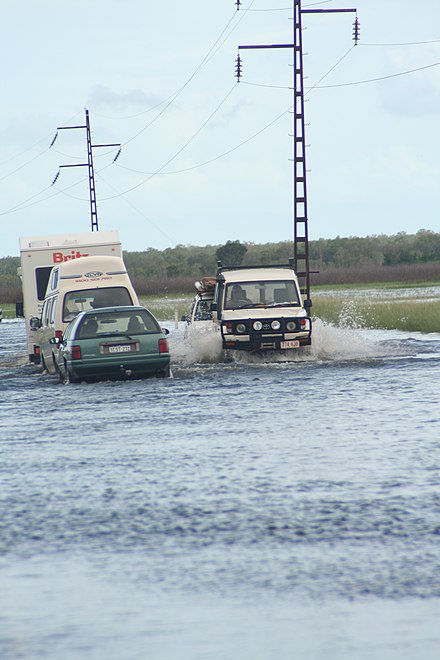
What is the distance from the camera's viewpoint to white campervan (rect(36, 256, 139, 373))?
2527 centimetres

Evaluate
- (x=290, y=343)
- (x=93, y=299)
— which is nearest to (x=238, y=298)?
(x=290, y=343)

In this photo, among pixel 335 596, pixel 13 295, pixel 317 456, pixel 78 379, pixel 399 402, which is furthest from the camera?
pixel 13 295

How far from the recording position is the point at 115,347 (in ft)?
70.7

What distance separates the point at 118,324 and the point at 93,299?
3823mm

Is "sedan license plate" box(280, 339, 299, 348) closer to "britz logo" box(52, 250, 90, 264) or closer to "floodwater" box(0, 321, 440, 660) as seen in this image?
"britz logo" box(52, 250, 90, 264)

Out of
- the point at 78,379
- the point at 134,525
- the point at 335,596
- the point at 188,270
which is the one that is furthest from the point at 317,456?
the point at 188,270

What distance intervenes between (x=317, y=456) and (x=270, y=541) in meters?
4.02

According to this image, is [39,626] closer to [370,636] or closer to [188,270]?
[370,636]

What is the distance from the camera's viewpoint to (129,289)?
85.5ft

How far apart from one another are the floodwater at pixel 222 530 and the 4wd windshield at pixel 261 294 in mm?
9024

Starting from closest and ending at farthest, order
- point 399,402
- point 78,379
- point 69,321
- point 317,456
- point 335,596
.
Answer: point 335,596 < point 317,456 < point 399,402 < point 78,379 < point 69,321

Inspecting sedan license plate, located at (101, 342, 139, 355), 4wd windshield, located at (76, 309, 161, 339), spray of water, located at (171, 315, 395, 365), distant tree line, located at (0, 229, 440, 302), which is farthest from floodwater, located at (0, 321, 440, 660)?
distant tree line, located at (0, 229, 440, 302)

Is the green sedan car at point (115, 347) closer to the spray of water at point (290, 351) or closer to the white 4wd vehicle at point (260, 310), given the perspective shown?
the white 4wd vehicle at point (260, 310)

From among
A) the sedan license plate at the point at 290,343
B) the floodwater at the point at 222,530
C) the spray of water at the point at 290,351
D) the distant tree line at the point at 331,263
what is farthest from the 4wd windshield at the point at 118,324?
the distant tree line at the point at 331,263
